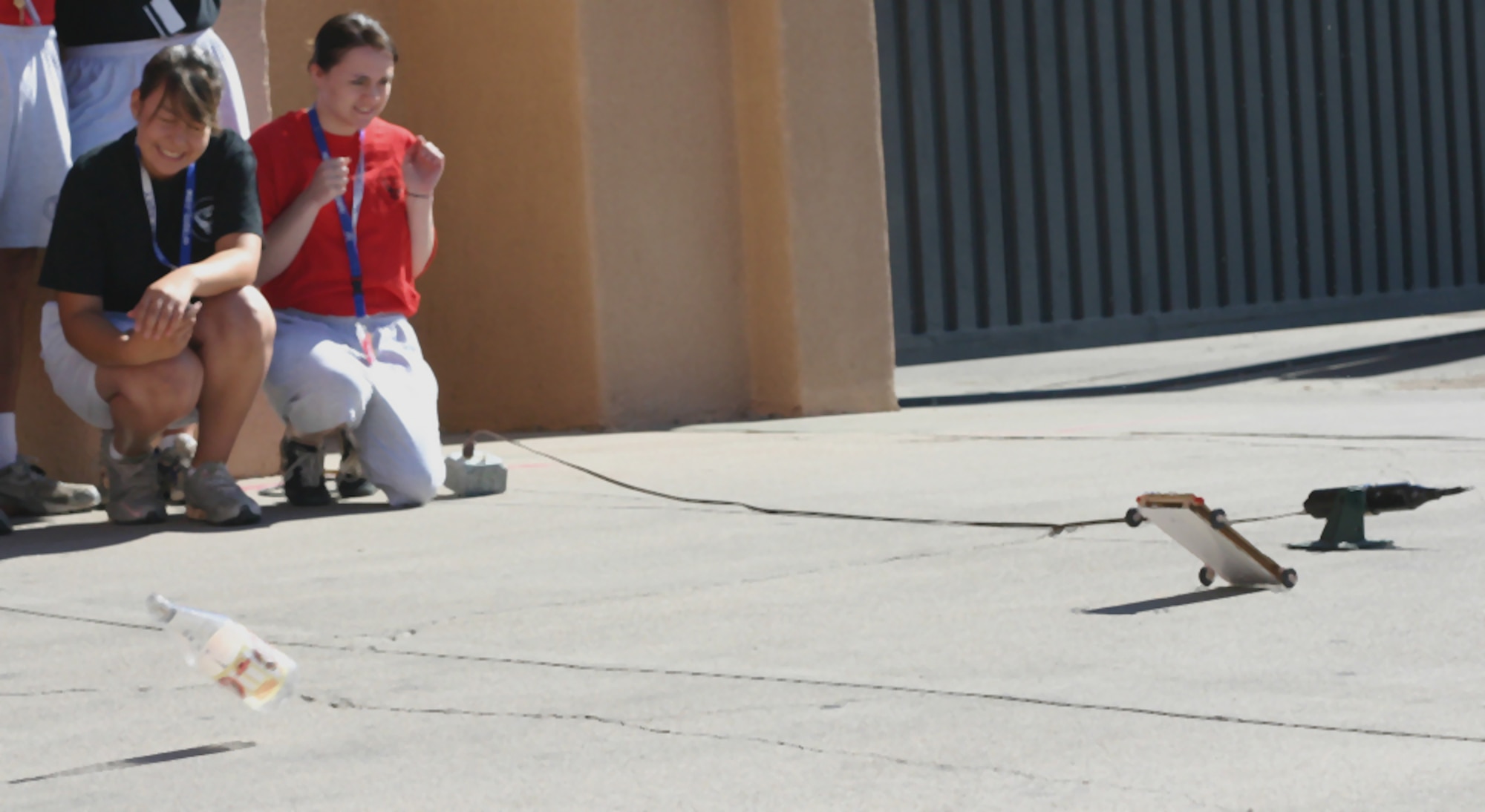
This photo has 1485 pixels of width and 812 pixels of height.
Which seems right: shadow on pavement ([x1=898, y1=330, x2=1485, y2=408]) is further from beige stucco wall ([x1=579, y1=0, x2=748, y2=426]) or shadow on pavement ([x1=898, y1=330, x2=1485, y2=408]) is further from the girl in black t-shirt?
the girl in black t-shirt

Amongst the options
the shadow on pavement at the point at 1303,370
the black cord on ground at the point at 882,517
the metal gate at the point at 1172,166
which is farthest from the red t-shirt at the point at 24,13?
the metal gate at the point at 1172,166

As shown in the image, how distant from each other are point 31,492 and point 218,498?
25.5 inches

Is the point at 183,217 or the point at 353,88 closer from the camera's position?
the point at 183,217

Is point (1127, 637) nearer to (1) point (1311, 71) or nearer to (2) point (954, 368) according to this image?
(2) point (954, 368)

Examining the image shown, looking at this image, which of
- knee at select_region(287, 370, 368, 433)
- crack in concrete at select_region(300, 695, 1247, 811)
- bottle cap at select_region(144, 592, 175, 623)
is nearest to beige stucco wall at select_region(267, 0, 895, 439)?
knee at select_region(287, 370, 368, 433)

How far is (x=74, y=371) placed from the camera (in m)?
4.92

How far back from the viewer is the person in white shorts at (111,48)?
17.6 feet

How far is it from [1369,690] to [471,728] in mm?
1110

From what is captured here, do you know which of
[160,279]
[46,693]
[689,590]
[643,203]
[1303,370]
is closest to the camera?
[46,693]

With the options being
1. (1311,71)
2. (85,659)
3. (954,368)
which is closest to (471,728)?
(85,659)

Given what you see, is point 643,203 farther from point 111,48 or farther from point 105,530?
point 105,530

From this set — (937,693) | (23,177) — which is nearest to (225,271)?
(23,177)

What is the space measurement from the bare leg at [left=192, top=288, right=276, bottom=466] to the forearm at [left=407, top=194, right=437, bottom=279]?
2.16 feet

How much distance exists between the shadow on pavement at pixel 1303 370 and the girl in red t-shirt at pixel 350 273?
331 centimetres
